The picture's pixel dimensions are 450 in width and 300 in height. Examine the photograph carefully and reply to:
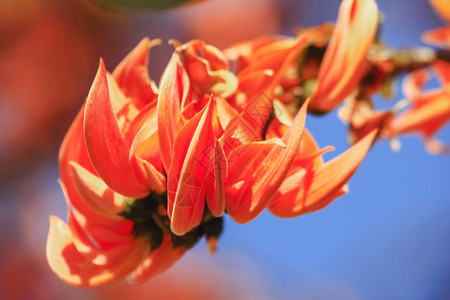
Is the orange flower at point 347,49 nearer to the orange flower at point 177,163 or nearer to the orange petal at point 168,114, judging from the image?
the orange flower at point 177,163

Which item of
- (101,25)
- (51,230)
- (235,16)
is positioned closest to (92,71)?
(101,25)

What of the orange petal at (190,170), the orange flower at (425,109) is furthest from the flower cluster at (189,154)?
the orange flower at (425,109)

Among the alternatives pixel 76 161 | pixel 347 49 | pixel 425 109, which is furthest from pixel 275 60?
pixel 425 109

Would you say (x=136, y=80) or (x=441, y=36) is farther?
(x=441, y=36)

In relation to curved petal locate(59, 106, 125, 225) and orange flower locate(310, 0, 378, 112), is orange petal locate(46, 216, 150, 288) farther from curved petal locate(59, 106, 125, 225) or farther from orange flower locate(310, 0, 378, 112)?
orange flower locate(310, 0, 378, 112)

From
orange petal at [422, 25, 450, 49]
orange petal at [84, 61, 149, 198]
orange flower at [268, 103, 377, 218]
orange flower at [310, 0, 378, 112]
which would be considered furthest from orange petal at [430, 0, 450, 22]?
orange petal at [84, 61, 149, 198]

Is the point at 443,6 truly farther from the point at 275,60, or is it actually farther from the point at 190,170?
the point at 190,170

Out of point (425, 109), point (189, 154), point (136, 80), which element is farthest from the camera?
point (425, 109)

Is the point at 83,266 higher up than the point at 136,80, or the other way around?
the point at 136,80
